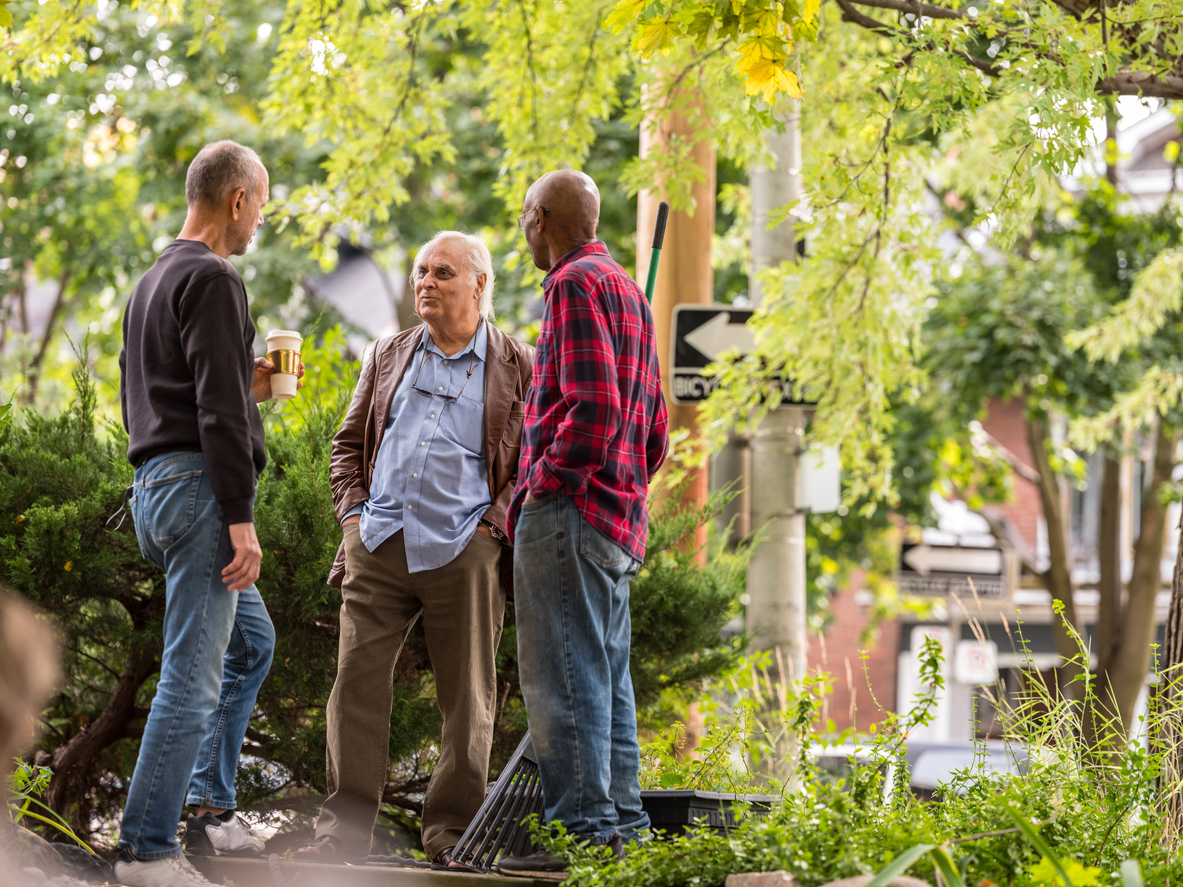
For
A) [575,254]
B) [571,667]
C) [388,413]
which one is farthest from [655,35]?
[571,667]

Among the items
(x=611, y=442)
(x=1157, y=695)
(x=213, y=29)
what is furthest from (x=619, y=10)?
(x=213, y=29)

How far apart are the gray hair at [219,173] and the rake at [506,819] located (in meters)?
1.86

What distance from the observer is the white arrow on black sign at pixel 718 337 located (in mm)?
6445

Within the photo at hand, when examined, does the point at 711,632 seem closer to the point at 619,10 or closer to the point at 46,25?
Result: the point at 619,10

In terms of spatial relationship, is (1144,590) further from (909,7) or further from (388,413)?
(388,413)

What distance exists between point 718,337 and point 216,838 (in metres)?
3.85

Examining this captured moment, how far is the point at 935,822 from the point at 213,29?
5978 mm

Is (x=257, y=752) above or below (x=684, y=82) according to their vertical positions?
below

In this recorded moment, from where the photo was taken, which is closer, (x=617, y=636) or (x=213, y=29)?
(x=617, y=636)

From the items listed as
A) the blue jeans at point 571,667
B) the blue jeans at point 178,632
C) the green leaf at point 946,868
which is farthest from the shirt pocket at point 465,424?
the green leaf at point 946,868

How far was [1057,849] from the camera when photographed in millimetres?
2934

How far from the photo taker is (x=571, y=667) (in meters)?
3.24

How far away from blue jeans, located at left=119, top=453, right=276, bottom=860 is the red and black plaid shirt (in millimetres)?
857

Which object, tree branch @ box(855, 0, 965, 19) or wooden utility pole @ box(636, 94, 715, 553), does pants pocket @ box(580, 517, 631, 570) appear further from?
wooden utility pole @ box(636, 94, 715, 553)
